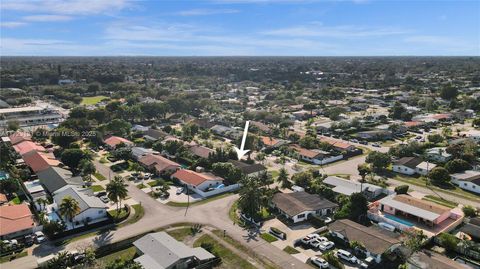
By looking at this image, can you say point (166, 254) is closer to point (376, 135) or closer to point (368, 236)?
point (368, 236)

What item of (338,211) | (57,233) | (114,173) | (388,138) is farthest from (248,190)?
(388,138)

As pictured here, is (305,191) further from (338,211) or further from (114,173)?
(114,173)

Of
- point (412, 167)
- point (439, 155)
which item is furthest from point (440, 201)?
point (439, 155)

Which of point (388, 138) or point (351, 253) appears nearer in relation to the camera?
point (351, 253)

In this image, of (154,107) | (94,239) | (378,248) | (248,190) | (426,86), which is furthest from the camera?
(426,86)

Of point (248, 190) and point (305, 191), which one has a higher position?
point (248, 190)

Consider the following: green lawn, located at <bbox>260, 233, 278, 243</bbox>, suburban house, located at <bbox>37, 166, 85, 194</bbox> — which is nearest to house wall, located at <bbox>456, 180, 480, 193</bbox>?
green lawn, located at <bbox>260, 233, 278, 243</bbox>

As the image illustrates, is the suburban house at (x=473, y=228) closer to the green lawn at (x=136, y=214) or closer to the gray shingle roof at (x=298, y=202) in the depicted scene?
the gray shingle roof at (x=298, y=202)

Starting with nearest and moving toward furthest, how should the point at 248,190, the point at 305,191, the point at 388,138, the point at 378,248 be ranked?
1. the point at 378,248
2. the point at 248,190
3. the point at 305,191
4. the point at 388,138
